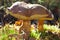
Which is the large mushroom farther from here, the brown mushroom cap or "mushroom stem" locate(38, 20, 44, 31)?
"mushroom stem" locate(38, 20, 44, 31)

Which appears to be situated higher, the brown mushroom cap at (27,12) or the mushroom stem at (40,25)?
the brown mushroom cap at (27,12)

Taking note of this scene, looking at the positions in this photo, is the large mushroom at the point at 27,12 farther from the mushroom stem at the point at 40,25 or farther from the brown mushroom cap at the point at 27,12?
the mushroom stem at the point at 40,25

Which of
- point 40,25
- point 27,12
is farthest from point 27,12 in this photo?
point 40,25

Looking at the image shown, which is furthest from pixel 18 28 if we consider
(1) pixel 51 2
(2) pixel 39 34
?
(1) pixel 51 2

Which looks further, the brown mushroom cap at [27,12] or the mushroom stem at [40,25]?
the mushroom stem at [40,25]

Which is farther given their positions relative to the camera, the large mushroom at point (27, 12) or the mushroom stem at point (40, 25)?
the mushroom stem at point (40, 25)

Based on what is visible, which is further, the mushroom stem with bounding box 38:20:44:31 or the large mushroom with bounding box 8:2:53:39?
the mushroom stem with bounding box 38:20:44:31

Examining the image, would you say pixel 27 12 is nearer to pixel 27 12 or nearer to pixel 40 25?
pixel 27 12

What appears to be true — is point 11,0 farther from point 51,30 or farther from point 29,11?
point 29,11

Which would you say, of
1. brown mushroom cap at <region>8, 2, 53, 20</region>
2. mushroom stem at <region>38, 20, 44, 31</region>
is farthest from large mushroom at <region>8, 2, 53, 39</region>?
mushroom stem at <region>38, 20, 44, 31</region>

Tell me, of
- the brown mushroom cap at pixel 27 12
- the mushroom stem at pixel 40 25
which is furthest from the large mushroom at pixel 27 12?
the mushroom stem at pixel 40 25

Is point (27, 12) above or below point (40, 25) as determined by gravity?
above
